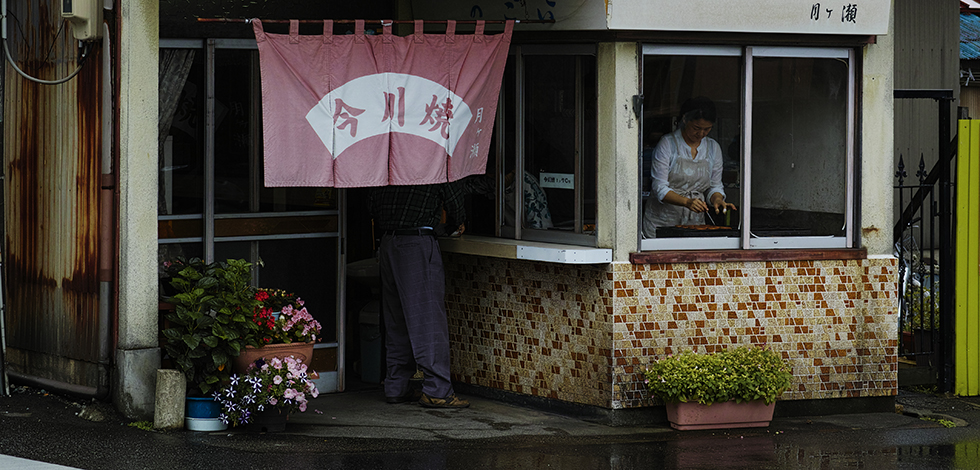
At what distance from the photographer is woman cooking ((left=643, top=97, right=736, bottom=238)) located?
26.1 ft

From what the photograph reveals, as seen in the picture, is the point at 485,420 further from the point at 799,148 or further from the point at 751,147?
the point at 799,148

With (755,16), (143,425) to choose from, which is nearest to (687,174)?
(755,16)

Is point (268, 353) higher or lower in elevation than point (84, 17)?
lower

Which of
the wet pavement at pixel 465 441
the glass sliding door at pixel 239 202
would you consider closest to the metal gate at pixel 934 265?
the wet pavement at pixel 465 441

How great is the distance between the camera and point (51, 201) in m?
8.02

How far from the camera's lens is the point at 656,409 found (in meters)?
7.91

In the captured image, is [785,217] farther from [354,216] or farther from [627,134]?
[354,216]

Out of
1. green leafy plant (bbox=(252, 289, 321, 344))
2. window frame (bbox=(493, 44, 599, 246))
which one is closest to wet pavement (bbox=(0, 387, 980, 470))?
green leafy plant (bbox=(252, 289, 321, 344))

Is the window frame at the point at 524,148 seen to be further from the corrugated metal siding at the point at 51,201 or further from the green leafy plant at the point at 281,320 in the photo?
the corrugated metal siding at the point at 51,201

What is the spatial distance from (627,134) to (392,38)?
1.75 m

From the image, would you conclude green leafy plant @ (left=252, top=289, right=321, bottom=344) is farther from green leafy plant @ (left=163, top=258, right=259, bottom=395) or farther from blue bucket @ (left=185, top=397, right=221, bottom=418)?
blue bucket @ (left=185, top=397, right=221, bottom=418)

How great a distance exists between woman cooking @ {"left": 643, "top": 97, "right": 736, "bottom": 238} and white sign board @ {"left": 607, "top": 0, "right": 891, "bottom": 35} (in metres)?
0.64

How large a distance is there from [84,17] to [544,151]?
3363mm

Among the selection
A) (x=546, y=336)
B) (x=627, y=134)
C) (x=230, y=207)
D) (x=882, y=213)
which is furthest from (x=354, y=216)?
(x=882, y=213)
